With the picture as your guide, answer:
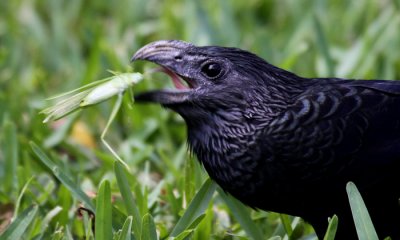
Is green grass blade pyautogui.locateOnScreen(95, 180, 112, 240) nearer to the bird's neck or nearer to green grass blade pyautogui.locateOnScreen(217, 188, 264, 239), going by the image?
the bird's neck

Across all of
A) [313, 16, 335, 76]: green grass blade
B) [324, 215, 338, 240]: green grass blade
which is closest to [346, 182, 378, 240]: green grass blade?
[324, 215, 338, 240]: green grass blade

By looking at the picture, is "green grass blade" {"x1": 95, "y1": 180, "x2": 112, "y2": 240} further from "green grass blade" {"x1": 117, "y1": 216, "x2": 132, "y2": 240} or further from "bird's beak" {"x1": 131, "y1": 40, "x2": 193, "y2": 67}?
"bird's beak" {"x1": 131, "y1": 40, "x2": 193, "y2": 67}

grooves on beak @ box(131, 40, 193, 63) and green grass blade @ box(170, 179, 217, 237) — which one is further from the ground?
grooves on beak @ box(131, 40, 193, 63)

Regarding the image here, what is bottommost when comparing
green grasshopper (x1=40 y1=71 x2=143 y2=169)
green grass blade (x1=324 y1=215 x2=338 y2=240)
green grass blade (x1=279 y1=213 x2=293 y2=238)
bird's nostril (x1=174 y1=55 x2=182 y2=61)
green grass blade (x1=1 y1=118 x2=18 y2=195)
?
green grass blade (x1=324 y1=215 x2=338 y2=240)

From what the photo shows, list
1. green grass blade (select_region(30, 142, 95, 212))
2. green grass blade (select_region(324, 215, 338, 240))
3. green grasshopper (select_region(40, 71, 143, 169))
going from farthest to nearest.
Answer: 1. green grass blade (select_region(30, 142, 95, 212))
2. green grasshopper (select_region(40, 71, 143, 169))
3. green grass blade (select_region(324, 215, 338, 240))

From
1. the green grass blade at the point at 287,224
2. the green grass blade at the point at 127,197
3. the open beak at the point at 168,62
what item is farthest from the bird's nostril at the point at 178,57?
the green grass blade at the point at 287,224

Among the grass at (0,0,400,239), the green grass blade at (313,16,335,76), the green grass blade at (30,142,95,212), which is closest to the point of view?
the green grass blade at (30,142,95,212)

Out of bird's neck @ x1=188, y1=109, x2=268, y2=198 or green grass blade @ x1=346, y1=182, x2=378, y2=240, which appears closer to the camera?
green grass blade @ x1=346, y1=182, x2=378, y2=240

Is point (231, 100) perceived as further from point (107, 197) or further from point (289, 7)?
point (289, 7)
